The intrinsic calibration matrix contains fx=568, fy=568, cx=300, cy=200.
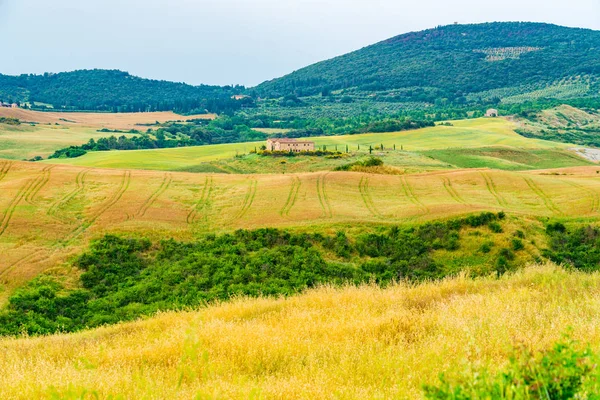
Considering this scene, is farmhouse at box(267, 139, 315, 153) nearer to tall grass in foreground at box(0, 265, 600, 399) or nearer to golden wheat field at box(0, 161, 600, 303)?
golden wheat field at box(0, 161, 600, 303)

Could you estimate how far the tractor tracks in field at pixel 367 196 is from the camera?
145 ft

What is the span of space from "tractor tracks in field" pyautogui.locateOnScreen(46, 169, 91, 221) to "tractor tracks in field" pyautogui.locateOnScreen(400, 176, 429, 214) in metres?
27.2

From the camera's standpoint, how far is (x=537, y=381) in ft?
16.6

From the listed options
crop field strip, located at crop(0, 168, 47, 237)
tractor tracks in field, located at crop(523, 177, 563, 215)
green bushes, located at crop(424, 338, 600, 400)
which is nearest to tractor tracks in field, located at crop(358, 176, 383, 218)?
tractor tracks in field, located at crop(523, 177, 563, 215)

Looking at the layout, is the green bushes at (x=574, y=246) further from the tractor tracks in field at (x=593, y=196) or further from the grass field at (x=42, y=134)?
the grass field at (x=42, y=134)

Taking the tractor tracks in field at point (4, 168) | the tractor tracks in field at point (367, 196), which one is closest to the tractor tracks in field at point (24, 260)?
the tractor tracks in field at point (4, 168)

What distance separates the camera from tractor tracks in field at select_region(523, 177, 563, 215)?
45062 mm

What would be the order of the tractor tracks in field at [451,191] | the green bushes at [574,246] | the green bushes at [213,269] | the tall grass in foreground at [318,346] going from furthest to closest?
the tractor tracks in field at [451,191] → the green bushes at [574,246] → the green bushes at [213,269] → the tall grass in foreground at [318,346]

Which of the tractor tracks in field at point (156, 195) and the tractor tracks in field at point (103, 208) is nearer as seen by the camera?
the tractor tracks in field at point (103, 208)

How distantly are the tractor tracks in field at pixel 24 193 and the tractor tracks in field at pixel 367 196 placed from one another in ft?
86.0

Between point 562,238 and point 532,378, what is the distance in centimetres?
3619

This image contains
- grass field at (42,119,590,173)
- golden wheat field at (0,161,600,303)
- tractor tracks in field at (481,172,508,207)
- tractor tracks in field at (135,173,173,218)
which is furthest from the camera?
grass field at (42,119,590,173)

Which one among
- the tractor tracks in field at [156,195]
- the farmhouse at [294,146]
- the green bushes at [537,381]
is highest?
the green bushes at [537,381]

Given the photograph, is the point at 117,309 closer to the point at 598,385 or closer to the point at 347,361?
the point at 347,361
